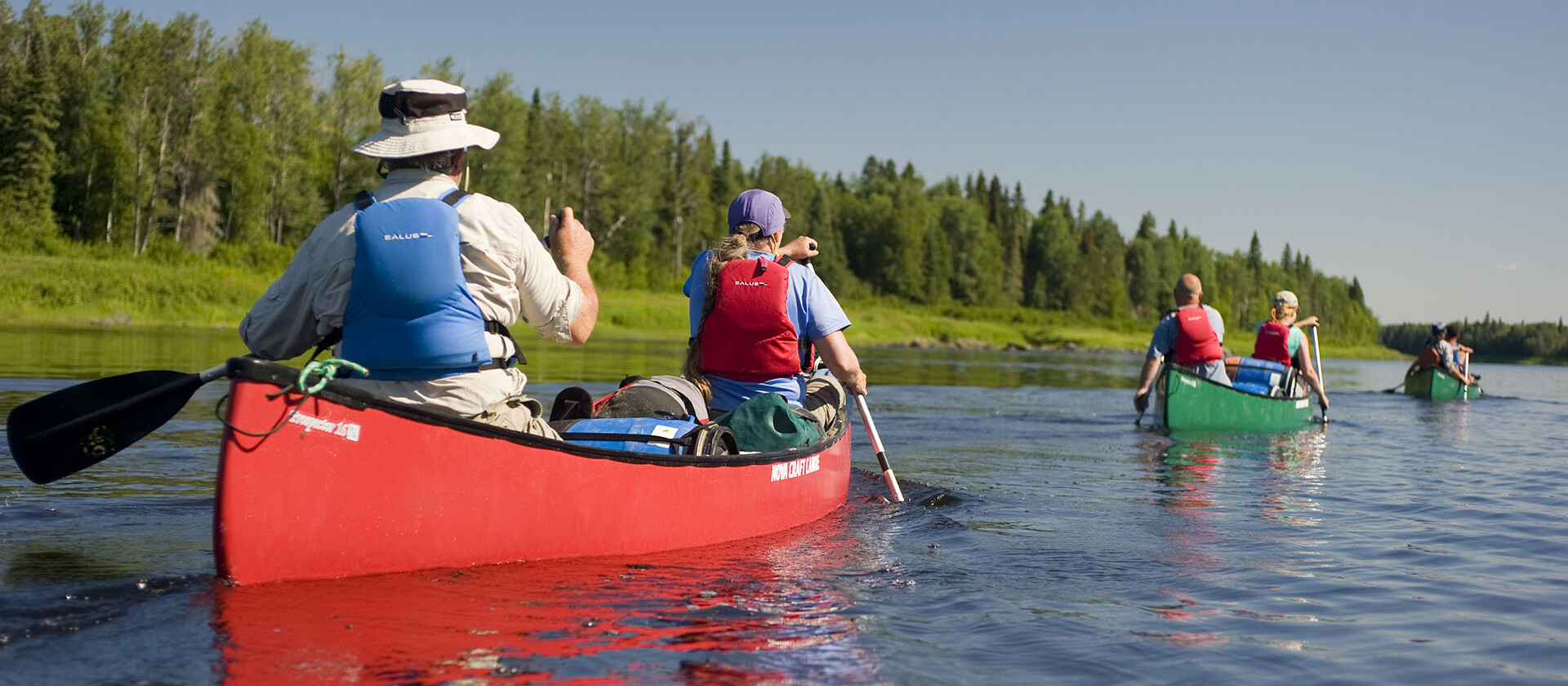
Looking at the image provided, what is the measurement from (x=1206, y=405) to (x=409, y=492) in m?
10.9

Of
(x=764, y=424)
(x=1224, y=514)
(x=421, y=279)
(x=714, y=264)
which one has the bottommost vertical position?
(x=1224, y=514)

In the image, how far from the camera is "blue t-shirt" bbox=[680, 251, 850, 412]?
6.23m

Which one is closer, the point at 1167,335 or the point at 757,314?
the point at 757,314

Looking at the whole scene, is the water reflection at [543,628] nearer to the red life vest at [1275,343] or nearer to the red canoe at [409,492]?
the red canoe at [409,492]

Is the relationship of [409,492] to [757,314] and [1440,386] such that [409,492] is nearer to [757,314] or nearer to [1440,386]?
[757,314]

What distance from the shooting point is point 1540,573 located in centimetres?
574

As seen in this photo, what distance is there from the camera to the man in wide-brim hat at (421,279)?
4.14 metres

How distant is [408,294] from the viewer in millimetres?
4141

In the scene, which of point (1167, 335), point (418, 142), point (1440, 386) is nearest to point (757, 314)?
point (418, 142)

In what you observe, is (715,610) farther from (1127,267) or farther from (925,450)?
(1127,267)

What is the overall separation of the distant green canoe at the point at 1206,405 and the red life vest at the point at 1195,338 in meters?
0.40

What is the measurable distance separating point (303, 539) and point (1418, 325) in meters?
180

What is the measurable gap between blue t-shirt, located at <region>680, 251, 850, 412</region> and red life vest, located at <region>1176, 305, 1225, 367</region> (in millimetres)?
7820

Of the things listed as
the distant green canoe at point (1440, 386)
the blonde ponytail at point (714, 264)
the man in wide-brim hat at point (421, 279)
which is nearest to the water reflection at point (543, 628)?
the man in wide-brim hat at point (421, 279)
